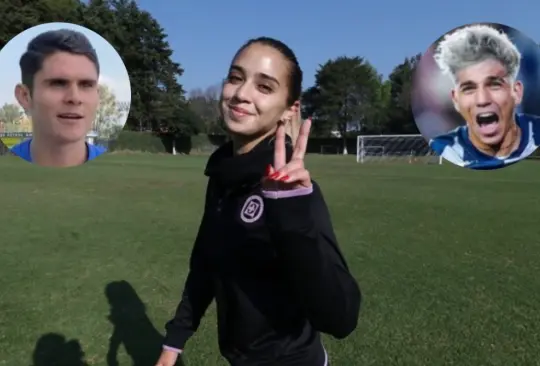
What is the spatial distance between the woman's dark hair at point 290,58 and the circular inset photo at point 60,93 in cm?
179

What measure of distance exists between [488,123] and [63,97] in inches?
126

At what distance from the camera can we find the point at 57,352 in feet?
15.0

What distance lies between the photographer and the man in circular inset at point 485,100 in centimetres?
441

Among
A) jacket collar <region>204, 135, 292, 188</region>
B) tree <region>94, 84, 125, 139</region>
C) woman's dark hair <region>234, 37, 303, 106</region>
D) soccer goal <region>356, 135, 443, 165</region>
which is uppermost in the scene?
woman's dark hair <region>234, 37, 303, 106</region>

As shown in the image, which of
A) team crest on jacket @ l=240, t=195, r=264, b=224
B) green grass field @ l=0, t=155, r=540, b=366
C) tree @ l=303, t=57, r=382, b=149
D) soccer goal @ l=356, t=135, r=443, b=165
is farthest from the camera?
tree @ l=303, t=57, r=382, b=149

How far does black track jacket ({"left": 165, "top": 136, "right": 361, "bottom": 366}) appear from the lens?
143cm

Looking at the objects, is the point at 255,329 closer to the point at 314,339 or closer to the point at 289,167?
the point at 314,339

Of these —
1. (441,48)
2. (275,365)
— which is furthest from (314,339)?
(441,48)

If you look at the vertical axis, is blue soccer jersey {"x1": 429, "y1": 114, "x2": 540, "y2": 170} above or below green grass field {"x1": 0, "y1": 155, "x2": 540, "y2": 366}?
above

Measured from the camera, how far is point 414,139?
4488 cm

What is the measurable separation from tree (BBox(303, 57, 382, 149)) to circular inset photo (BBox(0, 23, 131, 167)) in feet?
203

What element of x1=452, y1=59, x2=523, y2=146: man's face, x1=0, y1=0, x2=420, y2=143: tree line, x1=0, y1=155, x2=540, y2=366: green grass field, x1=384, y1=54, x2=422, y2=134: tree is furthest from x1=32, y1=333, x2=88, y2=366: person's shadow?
x1=384, y1=54, x2=422, y2=134: tree

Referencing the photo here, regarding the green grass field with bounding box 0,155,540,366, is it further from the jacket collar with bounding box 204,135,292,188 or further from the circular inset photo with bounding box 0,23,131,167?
the jacket collar with bounding box 204,135,292,188

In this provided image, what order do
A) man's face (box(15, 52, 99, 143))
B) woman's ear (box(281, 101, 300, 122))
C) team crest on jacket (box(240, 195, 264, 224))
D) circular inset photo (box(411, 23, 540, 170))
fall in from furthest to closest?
circular inset photo (box(411, 23, 540, 170)) → man's face (box(15, 52, 99, 143)) → woman's ear (box(281, 101, 300, 122)) → team crest on jacket (box(240, 195, 264, 224))
